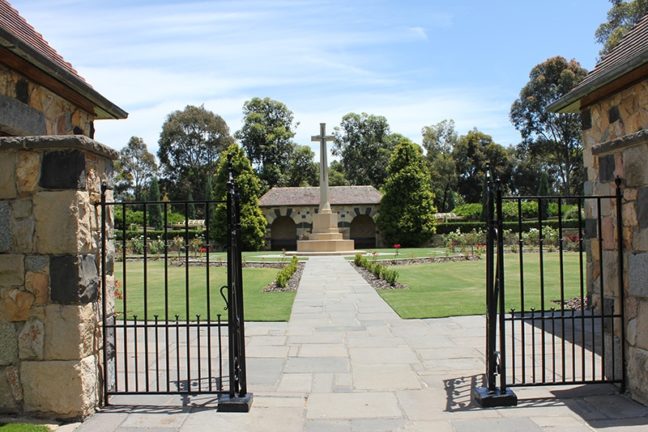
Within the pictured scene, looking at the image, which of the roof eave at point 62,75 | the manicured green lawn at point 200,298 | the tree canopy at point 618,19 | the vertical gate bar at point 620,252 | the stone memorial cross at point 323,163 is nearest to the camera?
the vertical gate bar at point 620,252

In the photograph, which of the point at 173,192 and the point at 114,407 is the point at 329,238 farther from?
the point at 173,192

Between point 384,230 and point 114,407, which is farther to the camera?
point 384,230

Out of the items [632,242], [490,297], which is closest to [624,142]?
[632,242]

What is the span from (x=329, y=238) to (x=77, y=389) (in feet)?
78.0

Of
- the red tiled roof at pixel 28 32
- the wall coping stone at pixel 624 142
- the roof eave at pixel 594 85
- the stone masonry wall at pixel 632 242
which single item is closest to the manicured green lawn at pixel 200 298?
the red tiled roof at pixel 28 32

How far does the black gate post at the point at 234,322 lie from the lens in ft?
14.8

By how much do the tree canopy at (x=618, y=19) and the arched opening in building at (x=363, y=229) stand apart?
1696cm

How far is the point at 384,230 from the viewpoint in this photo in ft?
107

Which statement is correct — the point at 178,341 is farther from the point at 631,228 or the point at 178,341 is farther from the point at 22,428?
the point at 631,228

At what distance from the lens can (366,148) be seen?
54.3 m

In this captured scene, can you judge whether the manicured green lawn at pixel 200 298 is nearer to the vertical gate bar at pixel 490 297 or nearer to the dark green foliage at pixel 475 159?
the vertical gate bar at pixel 490 297

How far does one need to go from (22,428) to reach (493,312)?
3.88m

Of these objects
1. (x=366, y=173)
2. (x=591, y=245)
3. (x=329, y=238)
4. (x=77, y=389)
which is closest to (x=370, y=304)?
(x=591, y=245)

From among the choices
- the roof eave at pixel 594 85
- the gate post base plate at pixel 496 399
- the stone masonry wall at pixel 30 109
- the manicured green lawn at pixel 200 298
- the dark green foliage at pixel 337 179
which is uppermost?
the dark green foliage at pixel 337 179
